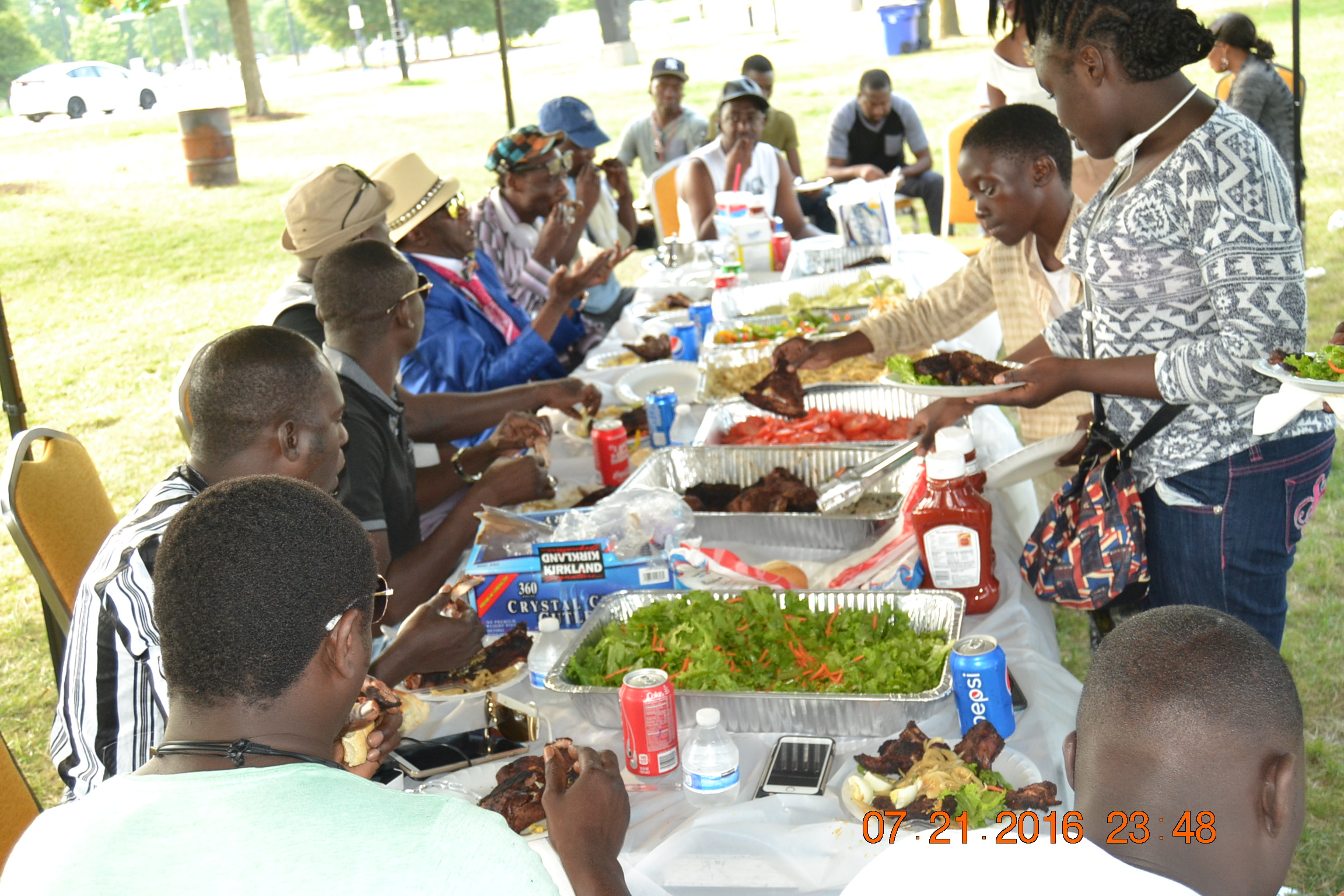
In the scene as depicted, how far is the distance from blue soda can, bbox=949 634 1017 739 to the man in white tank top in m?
4.98

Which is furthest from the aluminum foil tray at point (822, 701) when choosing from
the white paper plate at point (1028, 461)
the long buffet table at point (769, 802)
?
the white paper plate at point (1028, 461)

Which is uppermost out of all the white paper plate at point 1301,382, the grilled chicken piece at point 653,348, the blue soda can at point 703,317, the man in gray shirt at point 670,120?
the man in gray shirt at point 670,120

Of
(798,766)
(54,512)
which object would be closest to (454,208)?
(54,512)

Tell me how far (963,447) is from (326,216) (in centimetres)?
236

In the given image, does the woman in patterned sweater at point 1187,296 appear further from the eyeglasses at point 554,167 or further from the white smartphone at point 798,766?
the eyeglasses at point 554,167

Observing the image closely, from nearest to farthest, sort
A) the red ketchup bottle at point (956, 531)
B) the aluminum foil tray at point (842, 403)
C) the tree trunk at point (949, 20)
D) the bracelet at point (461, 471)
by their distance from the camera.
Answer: the red ketchup bottle at point (956, 531), the bracelet at point (461, 471), the aluminum foil tray at point (842, 403), the tree trunk at point (949, 20)

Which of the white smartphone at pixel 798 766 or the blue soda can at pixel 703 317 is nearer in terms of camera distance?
the white smartphone at pixel 798 766

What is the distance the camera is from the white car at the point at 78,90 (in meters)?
10.7

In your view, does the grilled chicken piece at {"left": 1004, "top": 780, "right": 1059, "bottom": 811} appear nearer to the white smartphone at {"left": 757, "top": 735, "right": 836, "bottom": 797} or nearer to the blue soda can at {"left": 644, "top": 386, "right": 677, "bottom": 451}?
the white smartphone at {"left": 757, "top": 735, "right": 836, "bottom": 797}

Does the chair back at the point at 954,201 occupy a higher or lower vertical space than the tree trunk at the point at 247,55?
lower

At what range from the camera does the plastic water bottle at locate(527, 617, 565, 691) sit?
2246mm

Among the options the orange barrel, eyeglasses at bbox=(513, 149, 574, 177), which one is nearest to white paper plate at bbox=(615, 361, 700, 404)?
eyeglasses at bbox=(513, 149, 574, 177)

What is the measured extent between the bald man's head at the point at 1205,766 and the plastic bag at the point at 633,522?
1.59 m

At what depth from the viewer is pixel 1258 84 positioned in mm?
8016
